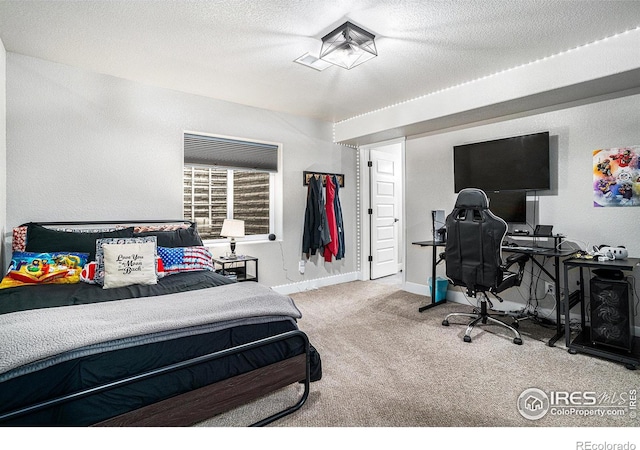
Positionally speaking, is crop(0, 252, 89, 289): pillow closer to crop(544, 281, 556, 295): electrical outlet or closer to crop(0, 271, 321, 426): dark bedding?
crop(0, 271, 321, 426): dark bedding

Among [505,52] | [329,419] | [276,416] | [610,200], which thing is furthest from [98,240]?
[610,200]

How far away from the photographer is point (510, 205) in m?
3.51

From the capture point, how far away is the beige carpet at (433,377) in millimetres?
1827

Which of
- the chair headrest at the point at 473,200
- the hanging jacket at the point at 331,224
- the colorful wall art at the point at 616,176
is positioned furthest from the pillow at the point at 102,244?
the colorful wall art at the point at 616,176

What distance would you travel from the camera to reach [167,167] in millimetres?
3645

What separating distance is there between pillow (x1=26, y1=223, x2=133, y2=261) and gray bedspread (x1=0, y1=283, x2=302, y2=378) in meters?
1.13

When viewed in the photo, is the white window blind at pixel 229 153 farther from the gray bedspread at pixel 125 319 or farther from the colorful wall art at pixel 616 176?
the colorful wall art at pixel 616 176

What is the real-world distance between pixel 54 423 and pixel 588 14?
3.69m

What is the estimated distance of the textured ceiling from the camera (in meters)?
2.21

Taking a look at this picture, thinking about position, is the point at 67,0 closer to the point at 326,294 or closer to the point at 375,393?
the point at 375,393

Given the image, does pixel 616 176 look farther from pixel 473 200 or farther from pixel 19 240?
pixel 19 240

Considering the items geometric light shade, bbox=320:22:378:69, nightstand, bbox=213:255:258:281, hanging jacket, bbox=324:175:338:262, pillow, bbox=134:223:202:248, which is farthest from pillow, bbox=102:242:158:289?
hanging jacket, bbox=324:175:338:262

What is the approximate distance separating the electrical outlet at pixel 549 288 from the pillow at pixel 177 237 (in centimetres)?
350

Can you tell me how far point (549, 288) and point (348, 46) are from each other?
3.01 m
